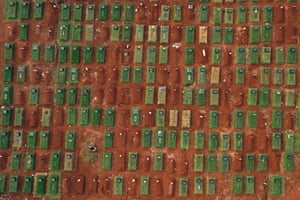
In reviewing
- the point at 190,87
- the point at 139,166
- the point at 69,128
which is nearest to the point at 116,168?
the point at 139,166

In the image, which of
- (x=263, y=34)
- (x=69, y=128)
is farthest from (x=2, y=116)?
(x=263, y=34)

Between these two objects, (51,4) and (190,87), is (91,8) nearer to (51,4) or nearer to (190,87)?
(51,4)

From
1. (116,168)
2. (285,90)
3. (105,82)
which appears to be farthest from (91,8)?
(285,90)

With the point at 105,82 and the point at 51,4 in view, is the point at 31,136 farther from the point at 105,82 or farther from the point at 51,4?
the point at 51,4

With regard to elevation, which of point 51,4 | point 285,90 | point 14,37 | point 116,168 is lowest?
point 116,168

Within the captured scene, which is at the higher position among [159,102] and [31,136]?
[159,102]

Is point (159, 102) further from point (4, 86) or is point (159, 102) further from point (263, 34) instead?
point (4, 86)

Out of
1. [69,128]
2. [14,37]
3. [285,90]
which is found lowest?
[69,128]

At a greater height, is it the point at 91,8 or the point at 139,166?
the point at 91,8
